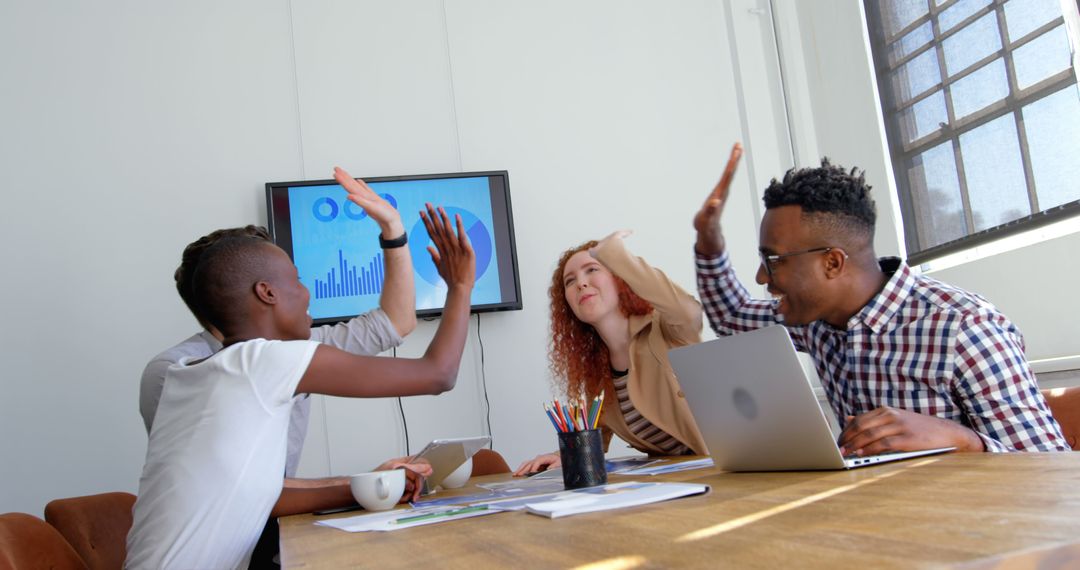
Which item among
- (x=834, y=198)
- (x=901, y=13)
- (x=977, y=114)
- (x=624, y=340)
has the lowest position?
(x=624, y=340)

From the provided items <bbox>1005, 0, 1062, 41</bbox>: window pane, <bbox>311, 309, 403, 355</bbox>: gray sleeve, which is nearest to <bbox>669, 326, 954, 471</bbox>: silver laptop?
<bbox>311, 309, 403, 355</bbox>: gray sleeve

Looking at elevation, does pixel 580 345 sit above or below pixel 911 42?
below

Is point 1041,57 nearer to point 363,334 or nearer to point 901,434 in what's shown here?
point 901,434

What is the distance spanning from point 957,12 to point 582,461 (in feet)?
8.03

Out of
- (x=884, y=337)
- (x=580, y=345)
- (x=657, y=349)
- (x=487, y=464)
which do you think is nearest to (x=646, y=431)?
(x=657, y=349)

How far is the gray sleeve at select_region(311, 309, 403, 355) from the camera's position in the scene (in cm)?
243

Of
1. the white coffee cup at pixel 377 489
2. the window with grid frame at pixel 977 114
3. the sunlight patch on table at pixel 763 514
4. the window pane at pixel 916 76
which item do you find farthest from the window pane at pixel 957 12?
the white coffee cup at pixel 377 489

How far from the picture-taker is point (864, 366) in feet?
5.44

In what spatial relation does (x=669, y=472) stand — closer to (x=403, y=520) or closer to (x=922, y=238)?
(x=403, y=520)

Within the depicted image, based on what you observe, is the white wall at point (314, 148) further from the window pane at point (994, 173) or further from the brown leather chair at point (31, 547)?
the brown leather chair at point (31, 547)

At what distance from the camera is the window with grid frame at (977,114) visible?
2695 mm

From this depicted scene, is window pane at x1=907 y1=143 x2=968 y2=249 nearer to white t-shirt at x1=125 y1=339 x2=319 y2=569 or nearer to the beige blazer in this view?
the beige blazer

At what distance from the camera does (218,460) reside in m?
1.29

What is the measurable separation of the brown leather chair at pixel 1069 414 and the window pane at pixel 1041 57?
1.36 metres
